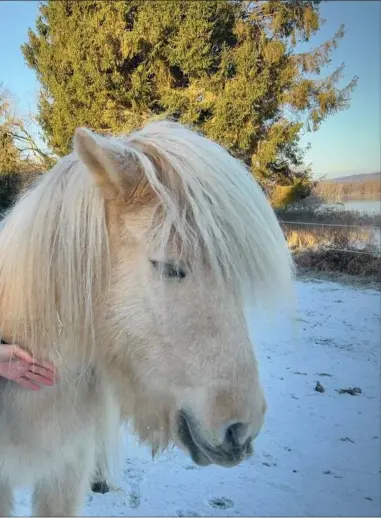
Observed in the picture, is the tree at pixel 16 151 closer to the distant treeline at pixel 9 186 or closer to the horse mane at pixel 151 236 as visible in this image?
the distant treeline at pixel 9 186

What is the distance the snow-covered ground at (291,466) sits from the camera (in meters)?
2.11

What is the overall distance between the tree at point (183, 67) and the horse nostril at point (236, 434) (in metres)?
8.72

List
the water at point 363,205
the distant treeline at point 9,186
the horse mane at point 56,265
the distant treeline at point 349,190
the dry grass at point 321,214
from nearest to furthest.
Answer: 1. the horse mane at point 56,265
2. the distant treeline at point 9,186
3. the distant treeline at point 349,190
4. the water at point 363,205
5. the dry grass at point 321,214

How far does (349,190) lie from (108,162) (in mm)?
8899

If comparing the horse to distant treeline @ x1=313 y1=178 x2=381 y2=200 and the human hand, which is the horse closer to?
the human hand

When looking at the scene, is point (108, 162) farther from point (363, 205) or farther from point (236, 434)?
point (363, 205)

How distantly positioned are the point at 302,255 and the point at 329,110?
424 cm

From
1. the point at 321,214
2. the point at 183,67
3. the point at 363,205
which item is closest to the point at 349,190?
the point at 363,205

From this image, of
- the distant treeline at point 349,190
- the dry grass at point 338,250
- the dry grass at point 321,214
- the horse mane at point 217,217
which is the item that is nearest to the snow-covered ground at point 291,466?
the horse mane at point 217,217

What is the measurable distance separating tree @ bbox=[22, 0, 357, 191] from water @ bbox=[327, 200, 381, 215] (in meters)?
2.13

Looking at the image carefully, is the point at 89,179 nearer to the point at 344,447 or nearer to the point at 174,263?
the point at 174,263

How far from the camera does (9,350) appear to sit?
3.58 feet

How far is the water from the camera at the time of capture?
26.9 feet

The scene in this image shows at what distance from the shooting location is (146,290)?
0.93 m
